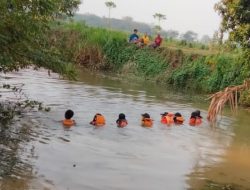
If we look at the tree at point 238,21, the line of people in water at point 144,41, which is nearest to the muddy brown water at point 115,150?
the tree at point 238,21

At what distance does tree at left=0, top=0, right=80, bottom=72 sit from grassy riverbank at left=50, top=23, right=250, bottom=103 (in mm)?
13162

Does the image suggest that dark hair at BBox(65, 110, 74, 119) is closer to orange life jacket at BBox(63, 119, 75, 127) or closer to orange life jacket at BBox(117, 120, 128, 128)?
orange life jacket at BBox(63, 119, 75, 127)

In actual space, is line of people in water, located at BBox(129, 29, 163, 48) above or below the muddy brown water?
above

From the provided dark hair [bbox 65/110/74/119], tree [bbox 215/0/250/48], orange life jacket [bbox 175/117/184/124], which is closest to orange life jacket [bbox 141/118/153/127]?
orange life jacket [bbox 175/117/184/124]

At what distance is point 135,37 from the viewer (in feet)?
114

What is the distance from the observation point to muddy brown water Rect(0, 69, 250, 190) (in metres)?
10.1

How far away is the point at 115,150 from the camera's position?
12.8 meters

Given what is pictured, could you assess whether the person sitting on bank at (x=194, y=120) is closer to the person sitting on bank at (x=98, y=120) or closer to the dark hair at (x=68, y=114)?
the person sitting on bank at (x=98, y=120)

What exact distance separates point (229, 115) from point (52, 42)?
9.92 meters

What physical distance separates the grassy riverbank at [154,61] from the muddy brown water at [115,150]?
212 inches

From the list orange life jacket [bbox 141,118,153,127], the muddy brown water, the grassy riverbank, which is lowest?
the muddy brown water

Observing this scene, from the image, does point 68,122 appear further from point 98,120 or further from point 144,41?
point 144,41

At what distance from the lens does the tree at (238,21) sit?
1381 cm

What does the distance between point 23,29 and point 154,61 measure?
22.1 metres
